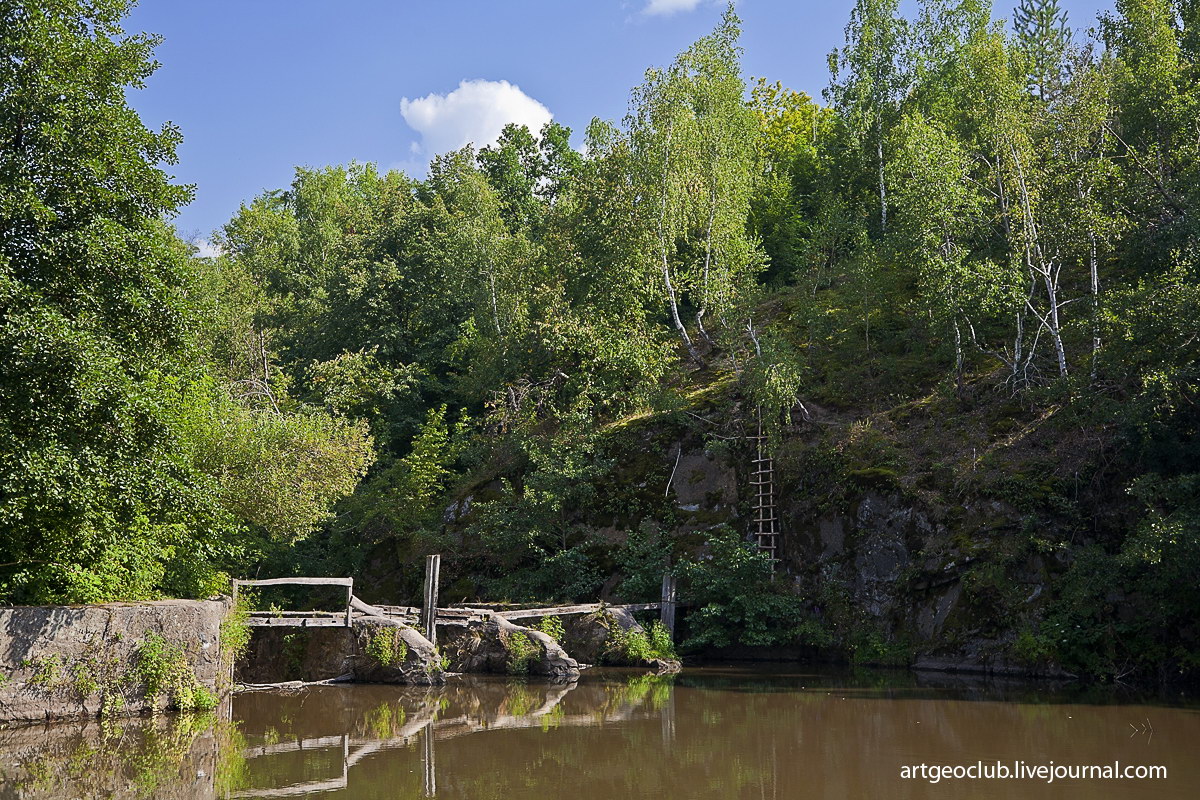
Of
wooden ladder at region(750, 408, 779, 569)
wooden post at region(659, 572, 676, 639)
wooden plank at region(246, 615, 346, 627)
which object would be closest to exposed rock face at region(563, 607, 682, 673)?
wooden post at region(659, 572, 676, 639)

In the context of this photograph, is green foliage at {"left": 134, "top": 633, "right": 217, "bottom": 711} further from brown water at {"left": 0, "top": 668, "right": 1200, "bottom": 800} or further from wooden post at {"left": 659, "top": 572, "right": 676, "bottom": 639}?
wooden post at {"left": 659, "top": 572, "right": 676, "bottom": 639}

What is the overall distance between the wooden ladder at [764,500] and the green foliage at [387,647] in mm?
8152

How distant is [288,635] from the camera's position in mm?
20250

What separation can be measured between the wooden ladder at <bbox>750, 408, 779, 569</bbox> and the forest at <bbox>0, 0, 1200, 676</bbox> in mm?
468

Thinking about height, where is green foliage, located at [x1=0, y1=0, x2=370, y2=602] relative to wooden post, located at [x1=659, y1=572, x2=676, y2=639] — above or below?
above

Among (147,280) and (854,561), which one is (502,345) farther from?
(147,280)

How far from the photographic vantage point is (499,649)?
20.6 meters

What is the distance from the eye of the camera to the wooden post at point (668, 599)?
2205cm

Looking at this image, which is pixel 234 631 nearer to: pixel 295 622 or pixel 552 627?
pixel 295 622

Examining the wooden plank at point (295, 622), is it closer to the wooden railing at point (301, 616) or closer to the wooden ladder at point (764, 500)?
the wooden railing at point (301, 616)

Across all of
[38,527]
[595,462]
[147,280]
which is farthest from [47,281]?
[595,462]

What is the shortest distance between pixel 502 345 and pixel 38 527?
17660 millimetres

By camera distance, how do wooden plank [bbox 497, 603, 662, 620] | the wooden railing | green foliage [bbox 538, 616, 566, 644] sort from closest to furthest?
the wooden railing < wooden plank [bbox 497, 603, 662, 620] < green foliage [bbox 538, 616, 566, 644]

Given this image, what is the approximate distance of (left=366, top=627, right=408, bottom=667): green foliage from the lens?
19.1 m
